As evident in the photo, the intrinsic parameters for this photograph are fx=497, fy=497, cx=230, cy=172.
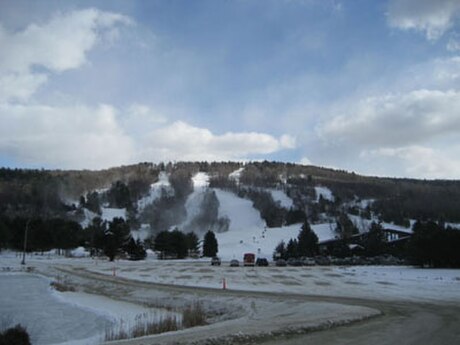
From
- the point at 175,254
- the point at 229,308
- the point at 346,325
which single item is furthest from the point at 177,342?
the point at 175,254

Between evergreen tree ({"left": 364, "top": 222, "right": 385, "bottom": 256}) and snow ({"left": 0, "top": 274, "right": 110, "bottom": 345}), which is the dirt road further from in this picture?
evergreen tree ({"left": 364, "top": 222, "right": 385, "bottom": 256})

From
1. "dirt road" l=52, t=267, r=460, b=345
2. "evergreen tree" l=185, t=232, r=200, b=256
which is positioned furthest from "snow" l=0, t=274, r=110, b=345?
"evergreen tree" l=185, t=232, r=200, b=256

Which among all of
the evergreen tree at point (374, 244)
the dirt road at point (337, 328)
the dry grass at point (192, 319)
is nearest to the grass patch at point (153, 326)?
the dry grass at point (192, 319)

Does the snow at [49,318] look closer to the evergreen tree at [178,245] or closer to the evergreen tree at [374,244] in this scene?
the evergreen tree at [178,245]

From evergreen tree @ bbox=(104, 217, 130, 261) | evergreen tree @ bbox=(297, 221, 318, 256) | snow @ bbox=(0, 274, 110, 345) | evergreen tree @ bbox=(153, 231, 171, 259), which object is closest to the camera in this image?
snow @ bbox=(0, 274, 110, 345)

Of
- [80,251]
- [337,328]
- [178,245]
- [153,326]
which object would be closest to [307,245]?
[178,245]

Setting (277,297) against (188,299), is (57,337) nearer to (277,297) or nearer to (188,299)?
(188,299)

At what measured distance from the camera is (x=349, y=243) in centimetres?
16100

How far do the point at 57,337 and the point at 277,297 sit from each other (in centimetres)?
1349

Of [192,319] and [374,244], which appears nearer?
[192,319]

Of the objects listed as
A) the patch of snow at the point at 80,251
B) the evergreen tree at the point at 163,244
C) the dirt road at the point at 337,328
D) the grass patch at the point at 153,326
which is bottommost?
the patch of snow at the point at 80,251

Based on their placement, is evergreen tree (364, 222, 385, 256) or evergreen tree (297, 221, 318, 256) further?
evergreen tree (297, 221, 318, 256)

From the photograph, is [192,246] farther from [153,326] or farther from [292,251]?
[153,326]

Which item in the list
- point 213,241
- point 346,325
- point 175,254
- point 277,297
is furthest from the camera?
point 213,241
